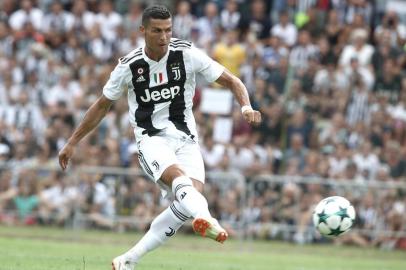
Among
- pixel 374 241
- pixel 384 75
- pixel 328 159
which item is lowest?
pixel 374 241

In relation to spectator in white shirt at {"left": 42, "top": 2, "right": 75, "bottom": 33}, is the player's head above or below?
above

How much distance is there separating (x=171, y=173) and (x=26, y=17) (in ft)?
53.7

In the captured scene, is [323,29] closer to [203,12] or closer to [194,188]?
[203,12]

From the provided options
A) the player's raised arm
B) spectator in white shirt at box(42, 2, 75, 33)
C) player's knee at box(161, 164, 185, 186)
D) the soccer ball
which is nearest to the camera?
player's knee at box(161, 164, 185, 186)

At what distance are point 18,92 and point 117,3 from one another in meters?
5.24

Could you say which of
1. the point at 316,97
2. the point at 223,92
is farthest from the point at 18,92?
the point at 316,97

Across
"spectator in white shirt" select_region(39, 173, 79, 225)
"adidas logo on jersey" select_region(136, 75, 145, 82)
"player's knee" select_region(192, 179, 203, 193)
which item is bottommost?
"spectator in white shirt" select_region(39, 173, 79, 225)

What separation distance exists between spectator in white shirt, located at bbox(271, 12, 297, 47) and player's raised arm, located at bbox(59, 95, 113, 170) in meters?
14.6

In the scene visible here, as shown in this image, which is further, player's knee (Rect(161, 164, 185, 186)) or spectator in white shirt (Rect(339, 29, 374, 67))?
spectator in white shirt (Rect(339, 29, 374, 67))

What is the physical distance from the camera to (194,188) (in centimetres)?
1095

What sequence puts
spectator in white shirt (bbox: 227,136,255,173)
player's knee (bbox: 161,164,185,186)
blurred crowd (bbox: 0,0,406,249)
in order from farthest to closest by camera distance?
spectator in white shirt (bbox: 227,136,255,173) < blurred crowd (bbox: 0,0,406,249) < player's knee (bbox: 161,164,185,186)

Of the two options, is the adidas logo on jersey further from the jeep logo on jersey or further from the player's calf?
the player's calf

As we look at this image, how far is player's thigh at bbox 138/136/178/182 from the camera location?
36.7 feet

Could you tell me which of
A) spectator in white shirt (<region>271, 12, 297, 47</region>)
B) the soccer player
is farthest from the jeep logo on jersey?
spectator in white shirt (<region>271, 12, 297, 47</region>)
